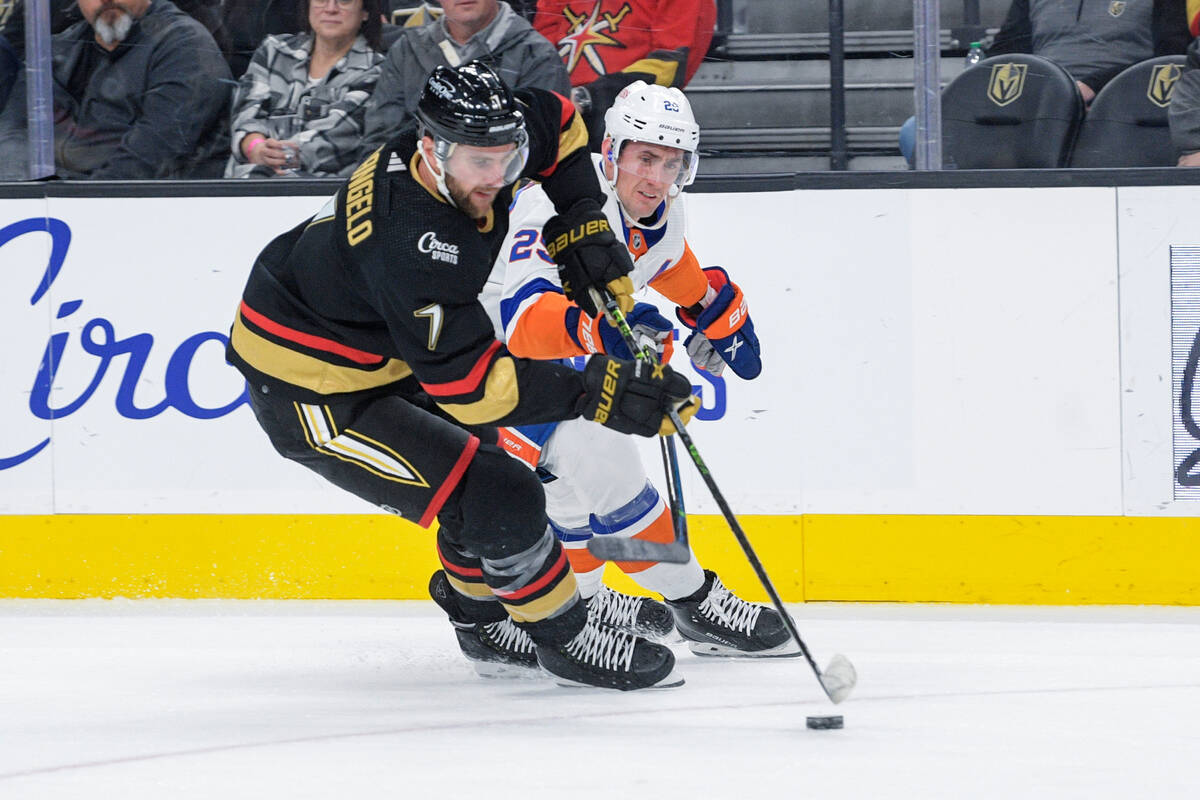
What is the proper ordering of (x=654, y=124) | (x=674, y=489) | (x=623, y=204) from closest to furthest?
1. (x=674, y=489)
2. (x=654, y=124)
3. (x=623, y=204)

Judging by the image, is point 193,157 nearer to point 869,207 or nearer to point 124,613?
point 124,613

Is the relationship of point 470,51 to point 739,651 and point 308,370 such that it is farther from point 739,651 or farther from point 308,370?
point 739,651

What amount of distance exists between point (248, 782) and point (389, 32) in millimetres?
2524

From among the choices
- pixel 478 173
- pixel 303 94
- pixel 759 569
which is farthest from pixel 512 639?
pixel 303 94

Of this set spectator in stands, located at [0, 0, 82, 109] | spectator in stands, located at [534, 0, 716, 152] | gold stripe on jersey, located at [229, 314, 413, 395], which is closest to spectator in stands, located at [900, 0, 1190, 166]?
spectator in stands, located at [534, 0, 716, 152]

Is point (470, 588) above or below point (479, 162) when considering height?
below

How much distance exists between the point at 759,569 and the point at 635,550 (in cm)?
23

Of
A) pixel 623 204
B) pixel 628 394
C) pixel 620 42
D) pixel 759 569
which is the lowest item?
pixel 759 569

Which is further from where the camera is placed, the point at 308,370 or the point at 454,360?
the point at 308,370

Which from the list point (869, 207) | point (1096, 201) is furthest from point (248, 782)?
point (1096, 201)

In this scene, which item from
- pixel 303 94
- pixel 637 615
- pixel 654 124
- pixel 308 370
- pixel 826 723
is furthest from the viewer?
pixel 303 94

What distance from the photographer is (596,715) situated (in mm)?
2754

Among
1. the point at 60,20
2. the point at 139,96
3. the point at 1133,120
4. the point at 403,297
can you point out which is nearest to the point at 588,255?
the point at 403,297

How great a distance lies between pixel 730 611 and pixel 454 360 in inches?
41.7
